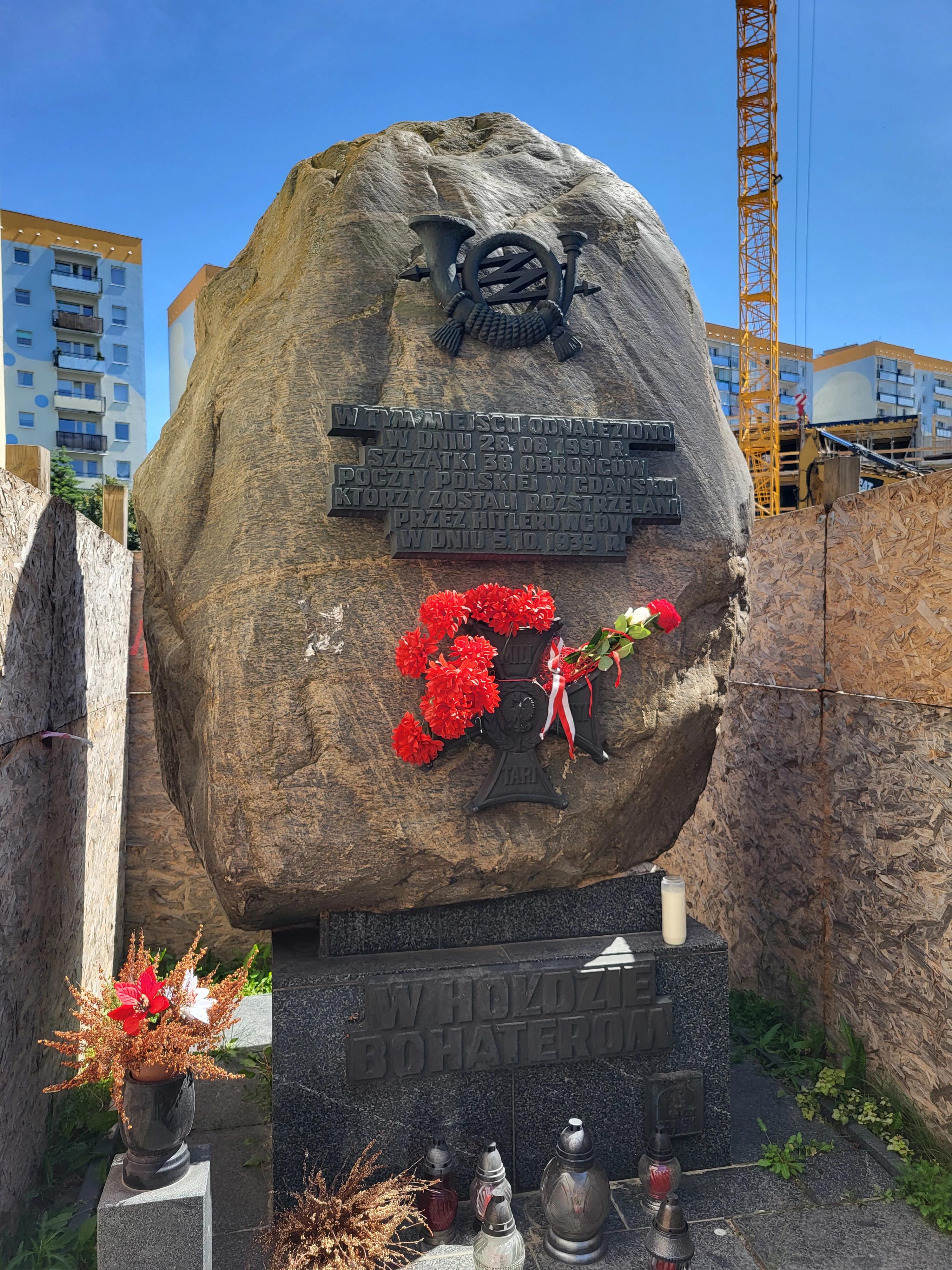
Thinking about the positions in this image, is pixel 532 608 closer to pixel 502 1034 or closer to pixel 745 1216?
pixel 502 1034

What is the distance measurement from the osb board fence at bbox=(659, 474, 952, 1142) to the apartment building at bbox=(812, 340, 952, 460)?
48330 mm

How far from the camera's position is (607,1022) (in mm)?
3244

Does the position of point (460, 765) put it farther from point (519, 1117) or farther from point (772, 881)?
point (772, 881)

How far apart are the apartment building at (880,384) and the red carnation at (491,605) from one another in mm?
50257

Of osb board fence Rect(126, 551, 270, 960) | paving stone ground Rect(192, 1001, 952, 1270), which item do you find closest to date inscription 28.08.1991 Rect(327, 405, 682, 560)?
paving stone ground Rect(192, 1001, 952, 1270)

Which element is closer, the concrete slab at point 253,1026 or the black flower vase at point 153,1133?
the black flower vase at point 153,1133

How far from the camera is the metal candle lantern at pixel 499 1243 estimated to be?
8.55ft

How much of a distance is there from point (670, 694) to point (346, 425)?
1517 mm

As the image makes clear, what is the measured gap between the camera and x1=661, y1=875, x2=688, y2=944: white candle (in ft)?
11.1

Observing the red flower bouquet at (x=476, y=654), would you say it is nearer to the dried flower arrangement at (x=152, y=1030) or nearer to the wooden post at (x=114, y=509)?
the dried flower arrangement at (x=152, y=1030)

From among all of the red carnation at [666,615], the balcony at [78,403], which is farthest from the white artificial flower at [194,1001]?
the balcony at [78,403]

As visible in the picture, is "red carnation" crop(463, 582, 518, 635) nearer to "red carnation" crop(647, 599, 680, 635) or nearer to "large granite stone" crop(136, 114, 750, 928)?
"large granite stone" crop(136, 114, 750, 928)

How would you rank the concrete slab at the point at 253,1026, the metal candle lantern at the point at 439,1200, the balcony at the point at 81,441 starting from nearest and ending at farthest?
the metal candle lantern at the point at 439,1200 < the concrete slab at the point at 253,1026 < the balcony at the point at 81,441

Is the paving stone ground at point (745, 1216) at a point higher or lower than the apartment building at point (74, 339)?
lower
